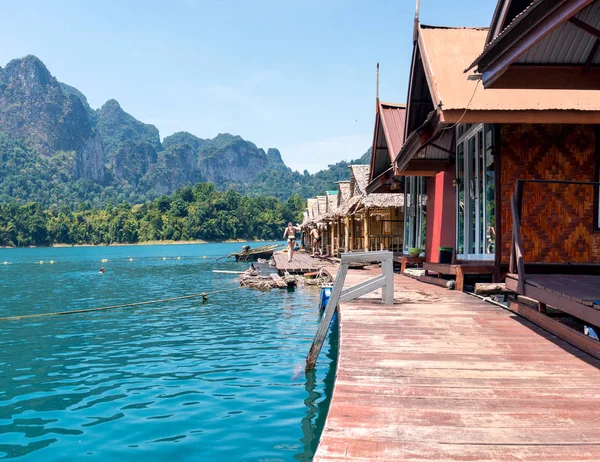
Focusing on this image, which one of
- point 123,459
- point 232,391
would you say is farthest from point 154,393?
point 123,459

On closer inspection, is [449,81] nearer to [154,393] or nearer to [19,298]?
[154,393]

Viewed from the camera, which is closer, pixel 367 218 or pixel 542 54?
pixel 542 54

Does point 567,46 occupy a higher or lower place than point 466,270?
higher

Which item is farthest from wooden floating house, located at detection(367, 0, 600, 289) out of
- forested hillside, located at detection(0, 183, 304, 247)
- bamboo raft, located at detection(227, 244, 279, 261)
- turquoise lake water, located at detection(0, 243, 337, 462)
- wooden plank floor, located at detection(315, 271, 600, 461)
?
forested hillside, located at detection(0, 183, 304, 247)

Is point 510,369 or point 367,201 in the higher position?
point 367,201

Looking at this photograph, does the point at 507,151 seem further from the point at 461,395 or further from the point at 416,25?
the point at 461,395

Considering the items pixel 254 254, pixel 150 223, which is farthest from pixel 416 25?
pixel 150 223

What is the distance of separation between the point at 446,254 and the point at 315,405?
606 centimetres

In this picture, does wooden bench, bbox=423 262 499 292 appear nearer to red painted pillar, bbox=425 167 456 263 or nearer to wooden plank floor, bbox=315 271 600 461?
red painted pillar, bbox=425 167 456 263

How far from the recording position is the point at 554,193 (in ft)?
30.8

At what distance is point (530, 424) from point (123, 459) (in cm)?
390

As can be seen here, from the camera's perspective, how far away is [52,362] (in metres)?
10.3

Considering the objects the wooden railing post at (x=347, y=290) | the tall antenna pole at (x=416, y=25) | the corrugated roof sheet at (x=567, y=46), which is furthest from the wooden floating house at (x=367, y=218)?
the corrugated roof sheet at (x=567, y=46)

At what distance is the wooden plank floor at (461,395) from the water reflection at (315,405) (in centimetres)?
100
